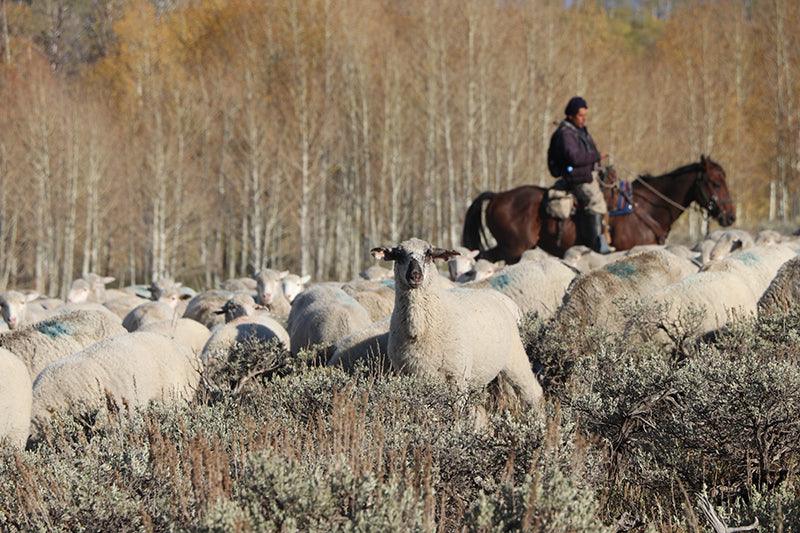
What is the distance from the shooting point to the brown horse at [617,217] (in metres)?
17.5

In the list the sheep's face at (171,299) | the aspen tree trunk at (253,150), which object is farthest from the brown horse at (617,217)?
the aspen tree trunk at (253,150)

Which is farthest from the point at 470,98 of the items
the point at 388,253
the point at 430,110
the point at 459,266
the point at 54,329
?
the point at 388,253

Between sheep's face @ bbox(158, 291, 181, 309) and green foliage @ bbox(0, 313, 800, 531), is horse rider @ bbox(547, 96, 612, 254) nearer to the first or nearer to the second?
sheep's face @ bbox(158, 291, 181, 309)

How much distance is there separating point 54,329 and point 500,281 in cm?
462

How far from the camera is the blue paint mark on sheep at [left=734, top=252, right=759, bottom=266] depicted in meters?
12.1

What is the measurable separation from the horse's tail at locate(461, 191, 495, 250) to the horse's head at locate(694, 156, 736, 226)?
344 centimetres

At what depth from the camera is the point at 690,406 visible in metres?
6.00

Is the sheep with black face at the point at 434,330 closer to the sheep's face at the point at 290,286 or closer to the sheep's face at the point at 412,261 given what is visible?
the sheep's face at the point at 412,261

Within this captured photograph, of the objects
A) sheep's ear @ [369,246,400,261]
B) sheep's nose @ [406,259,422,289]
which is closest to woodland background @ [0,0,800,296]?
sheep's ear @ [369,246,400,261]

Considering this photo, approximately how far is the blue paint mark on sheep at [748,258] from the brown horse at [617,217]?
4.78 metres

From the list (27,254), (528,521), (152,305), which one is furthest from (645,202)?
(27,254)

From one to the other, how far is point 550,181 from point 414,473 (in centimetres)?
3480

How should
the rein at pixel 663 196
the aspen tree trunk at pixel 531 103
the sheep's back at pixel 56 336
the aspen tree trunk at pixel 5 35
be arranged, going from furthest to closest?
the aspen tree trunk at pixel 5 35 → the aspen tree trunk at pixel 531 103 → the rein at pixel 663 196 → the sheep's back at pixel 56 336

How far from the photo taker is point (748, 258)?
40.4ft
